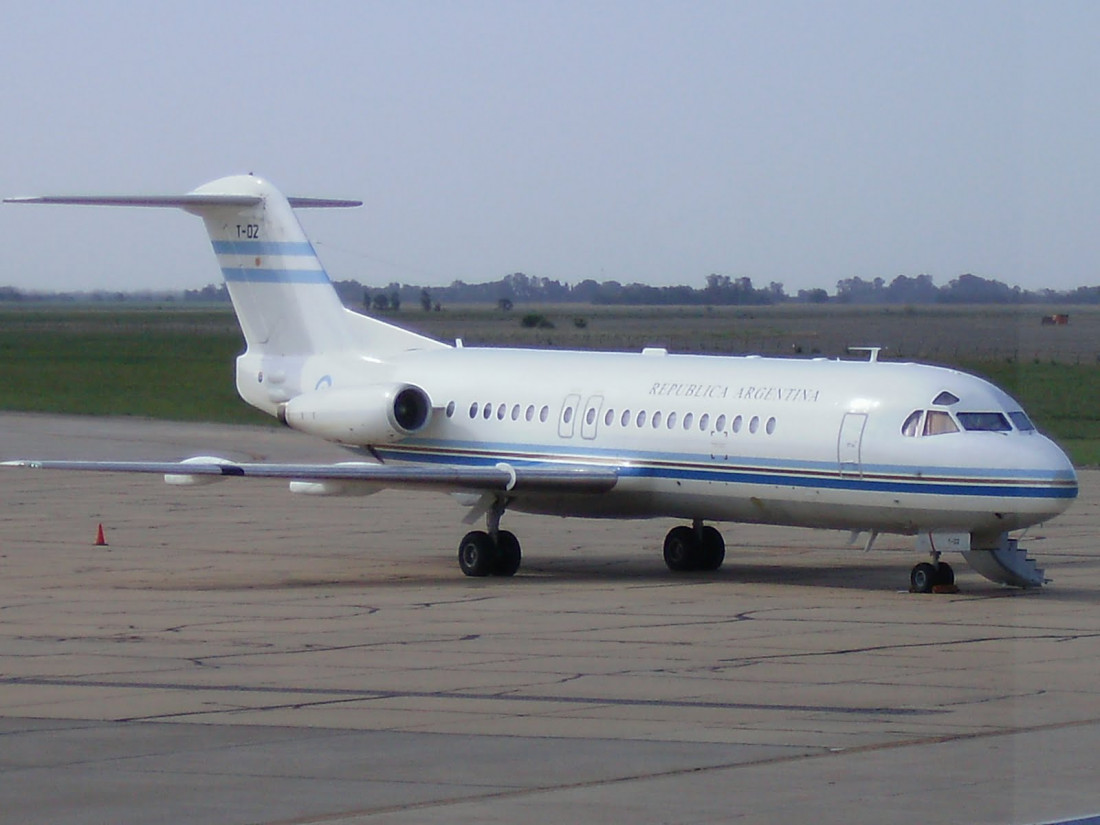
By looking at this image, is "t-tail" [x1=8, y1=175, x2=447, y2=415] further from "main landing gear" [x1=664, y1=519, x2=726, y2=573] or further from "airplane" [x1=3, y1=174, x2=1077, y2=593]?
"main landing gear" [x1=664, y1=519, x2=726, y2=573]

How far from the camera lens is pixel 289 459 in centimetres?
4134

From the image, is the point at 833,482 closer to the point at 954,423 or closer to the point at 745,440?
the point at 745,440

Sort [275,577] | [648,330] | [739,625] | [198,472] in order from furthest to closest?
[648,330] → [275,577] → [198,472] → [739,625]

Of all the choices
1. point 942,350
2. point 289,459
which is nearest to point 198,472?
point 289,459

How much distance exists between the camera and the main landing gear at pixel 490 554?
23656 mm

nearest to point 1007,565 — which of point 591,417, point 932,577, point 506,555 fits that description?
point 932,577

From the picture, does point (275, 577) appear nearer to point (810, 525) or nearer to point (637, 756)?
point (810, 525)

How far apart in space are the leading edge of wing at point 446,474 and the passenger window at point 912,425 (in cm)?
392

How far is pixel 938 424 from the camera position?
20984 millimetres

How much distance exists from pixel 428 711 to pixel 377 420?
38.0 feet

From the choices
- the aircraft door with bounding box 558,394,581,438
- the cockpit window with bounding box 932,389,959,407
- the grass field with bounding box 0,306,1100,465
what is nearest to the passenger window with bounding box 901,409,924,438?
the cockpit window with bounding box 932,389,959,407

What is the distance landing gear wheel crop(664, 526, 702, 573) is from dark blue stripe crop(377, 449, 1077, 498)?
146 cm

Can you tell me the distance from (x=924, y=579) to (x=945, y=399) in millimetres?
2035

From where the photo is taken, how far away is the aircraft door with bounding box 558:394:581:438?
79.6 ft
